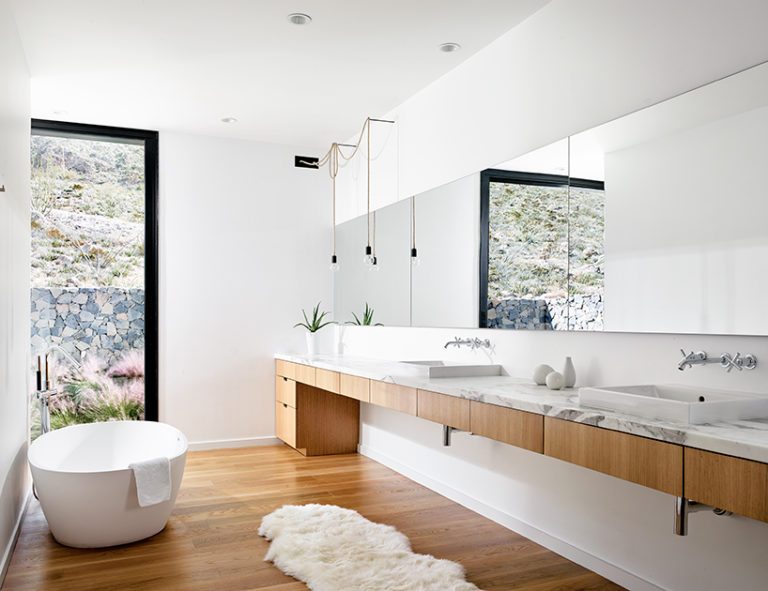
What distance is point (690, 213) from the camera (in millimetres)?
2299

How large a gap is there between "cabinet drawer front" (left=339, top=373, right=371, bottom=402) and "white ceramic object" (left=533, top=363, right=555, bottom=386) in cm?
109

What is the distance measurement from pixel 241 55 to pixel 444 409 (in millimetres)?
2202

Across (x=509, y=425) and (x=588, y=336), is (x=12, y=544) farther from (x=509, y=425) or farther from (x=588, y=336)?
(x=588, y=336)

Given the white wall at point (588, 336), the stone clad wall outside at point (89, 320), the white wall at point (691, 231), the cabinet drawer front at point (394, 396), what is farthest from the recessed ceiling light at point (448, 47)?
the stone clad wall outside at point (89, 320)

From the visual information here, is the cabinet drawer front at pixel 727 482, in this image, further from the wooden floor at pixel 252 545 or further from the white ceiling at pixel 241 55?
the white ceiling at pixel 241 55

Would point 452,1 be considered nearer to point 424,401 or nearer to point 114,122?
point 424,401

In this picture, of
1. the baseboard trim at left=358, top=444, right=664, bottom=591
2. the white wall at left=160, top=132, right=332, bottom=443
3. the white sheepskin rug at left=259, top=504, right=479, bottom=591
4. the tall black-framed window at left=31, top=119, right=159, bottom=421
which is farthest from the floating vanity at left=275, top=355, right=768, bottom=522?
the tall black-framed window at left=31, top=119, right=159, bottom=421

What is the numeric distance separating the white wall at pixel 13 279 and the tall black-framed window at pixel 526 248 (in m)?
2.21

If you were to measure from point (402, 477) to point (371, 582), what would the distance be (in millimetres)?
1681

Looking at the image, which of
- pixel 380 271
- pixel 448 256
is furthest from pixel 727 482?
pixel 380 271

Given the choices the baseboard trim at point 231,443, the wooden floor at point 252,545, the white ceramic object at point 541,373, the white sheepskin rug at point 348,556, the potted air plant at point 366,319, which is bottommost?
the baseboard trim at point 231,443

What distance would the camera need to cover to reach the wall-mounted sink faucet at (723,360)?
6.82ft

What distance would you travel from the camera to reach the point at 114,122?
4.85 metres

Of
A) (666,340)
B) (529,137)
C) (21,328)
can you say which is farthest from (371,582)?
(21,328)
